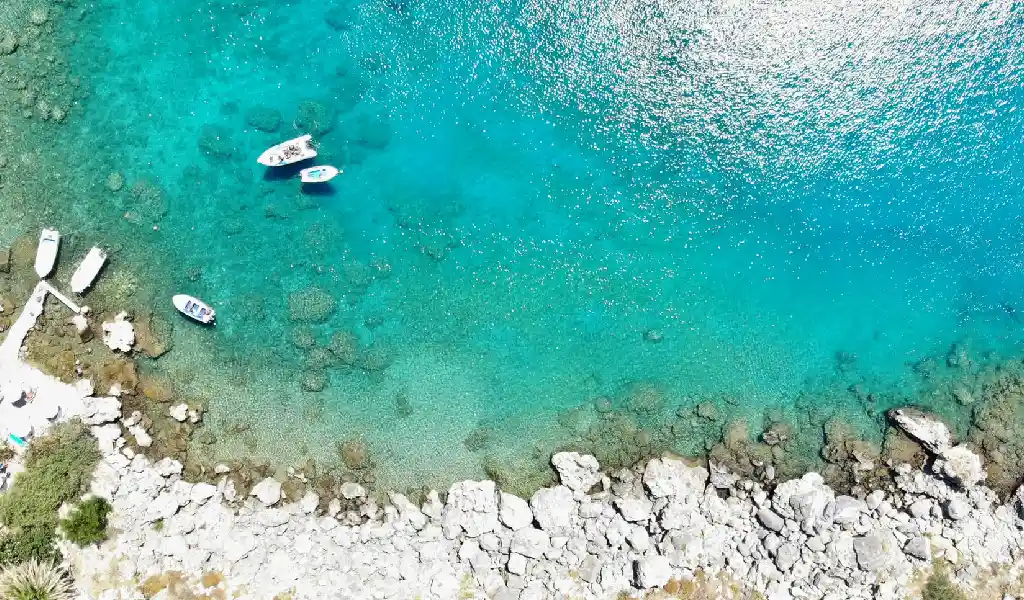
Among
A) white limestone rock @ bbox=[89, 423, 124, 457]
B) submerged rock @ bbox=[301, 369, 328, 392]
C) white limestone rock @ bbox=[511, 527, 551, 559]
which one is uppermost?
white limestone rock @ bbox=[511, 527, 551, 559]

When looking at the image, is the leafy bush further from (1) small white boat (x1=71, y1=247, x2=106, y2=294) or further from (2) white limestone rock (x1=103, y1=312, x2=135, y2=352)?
(1) small white boat (x1=71, y1=247, x2=106, y2=294)

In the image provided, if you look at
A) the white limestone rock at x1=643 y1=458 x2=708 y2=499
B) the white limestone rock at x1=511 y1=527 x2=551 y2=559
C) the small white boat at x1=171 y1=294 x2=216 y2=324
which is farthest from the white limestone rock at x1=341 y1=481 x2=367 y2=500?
the white limestone rock at x1=643 y1=458 x2=708 y2=499

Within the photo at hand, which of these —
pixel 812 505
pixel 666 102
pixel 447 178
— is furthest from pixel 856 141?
pixel 447 178

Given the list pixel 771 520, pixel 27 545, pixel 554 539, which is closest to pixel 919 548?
pixel 771 520

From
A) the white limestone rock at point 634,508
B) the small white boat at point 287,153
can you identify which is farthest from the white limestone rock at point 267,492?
the white limestone rock at point 634,508

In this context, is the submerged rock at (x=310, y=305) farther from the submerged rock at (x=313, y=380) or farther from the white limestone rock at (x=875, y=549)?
the white limestone rock at (x=875, y=549)

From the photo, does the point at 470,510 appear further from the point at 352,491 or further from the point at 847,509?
the point at 847,509

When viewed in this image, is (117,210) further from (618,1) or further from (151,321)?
(618,1)

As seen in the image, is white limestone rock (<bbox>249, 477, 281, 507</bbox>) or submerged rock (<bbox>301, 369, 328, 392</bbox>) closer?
white limestone rock (<bbox>249, 477, 281, 507</bbox>)
